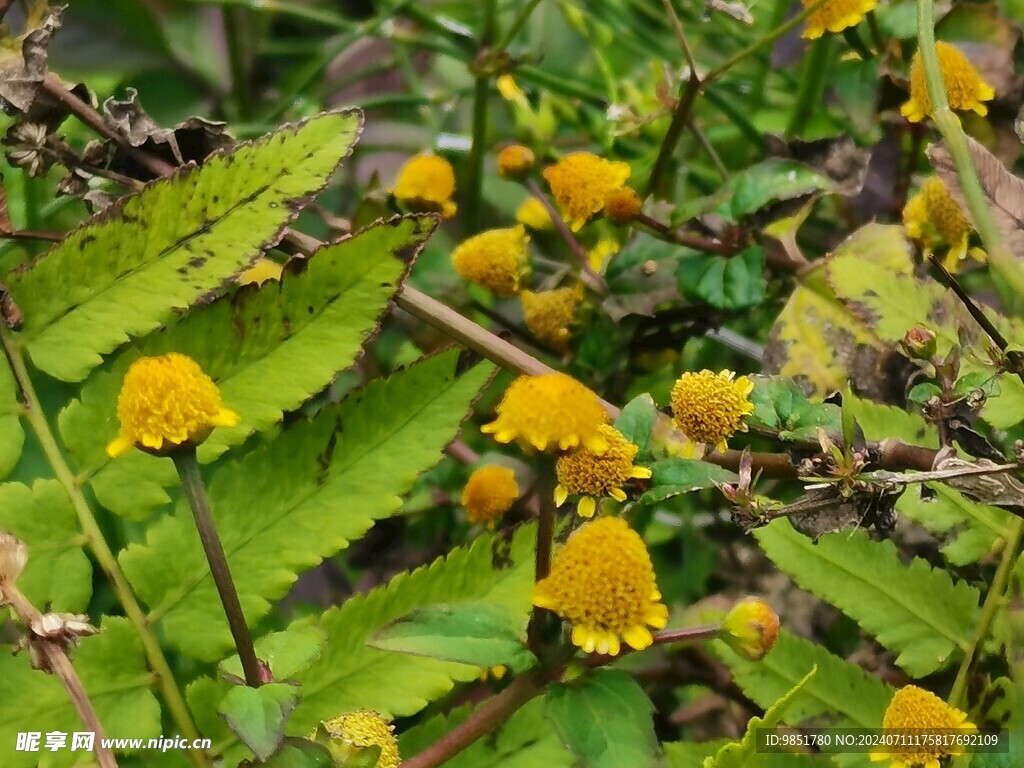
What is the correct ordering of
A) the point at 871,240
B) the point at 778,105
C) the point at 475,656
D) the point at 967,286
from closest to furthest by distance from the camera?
the point at 475,656 < the point at 871,240 < the point at 967,286 < the point at 778,105

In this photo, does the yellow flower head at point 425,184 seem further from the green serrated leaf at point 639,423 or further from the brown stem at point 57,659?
the brown stem at point 57,659

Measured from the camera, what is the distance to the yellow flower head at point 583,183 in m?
0.55

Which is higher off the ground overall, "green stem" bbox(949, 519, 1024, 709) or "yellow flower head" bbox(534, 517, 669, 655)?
"yellow flower head" bbox(534, 517, 669, 655)

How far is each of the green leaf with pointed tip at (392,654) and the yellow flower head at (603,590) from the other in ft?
0.38

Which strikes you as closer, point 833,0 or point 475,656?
point 475,656

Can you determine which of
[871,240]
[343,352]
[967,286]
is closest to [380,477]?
[343,352]

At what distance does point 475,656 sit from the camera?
1.15ft

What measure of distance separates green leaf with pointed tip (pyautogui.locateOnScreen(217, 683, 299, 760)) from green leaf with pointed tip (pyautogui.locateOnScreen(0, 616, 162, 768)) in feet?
0.48

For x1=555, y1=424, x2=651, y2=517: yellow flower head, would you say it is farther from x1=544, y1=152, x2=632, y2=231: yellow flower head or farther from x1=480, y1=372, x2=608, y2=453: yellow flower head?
x1=544, y1=152, x2=632, y2=231: yellow flower head

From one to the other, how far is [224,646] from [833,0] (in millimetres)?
486

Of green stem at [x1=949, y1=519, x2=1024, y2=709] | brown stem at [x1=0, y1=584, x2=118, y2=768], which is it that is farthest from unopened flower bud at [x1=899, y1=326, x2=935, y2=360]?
brown stem at [x1=0, y1=584, x2=118, y2=768]

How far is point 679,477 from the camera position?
15.4 inches

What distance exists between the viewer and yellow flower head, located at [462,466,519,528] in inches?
20.8

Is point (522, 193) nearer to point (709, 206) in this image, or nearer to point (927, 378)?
point (709, 206)
